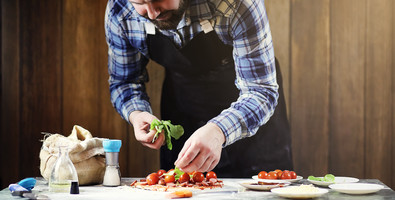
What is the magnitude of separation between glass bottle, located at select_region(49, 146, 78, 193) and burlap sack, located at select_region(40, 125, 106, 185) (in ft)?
0.39

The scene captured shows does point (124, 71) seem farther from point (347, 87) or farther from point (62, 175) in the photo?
point (347, 87)

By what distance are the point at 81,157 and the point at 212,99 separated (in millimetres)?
806

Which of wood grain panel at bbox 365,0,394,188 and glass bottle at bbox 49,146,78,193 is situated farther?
wood grain panel at bbox 365,0,394,188

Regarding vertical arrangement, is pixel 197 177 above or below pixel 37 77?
below

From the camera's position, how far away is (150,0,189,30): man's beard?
8.59ft

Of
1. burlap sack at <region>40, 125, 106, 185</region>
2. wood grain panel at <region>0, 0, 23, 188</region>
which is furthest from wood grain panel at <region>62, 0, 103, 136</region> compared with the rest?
burlap sack at <region>40, 125, 106, 185</region>

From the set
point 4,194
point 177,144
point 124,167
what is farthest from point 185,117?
point 4,194

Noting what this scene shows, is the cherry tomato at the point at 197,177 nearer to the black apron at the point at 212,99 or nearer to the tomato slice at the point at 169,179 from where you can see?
the tomato slice at the point at 169,179

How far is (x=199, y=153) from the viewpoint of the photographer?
2.11 meters

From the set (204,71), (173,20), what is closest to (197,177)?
(204,71)

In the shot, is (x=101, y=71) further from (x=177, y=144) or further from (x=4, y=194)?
(x=4, y=194)

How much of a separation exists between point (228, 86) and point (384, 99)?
800 millimetres

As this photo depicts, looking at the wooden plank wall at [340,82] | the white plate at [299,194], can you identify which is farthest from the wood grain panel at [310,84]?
the white plate at [299,194]

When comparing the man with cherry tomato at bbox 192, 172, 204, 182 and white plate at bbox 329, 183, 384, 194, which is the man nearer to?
cherry tomato at bbox 192, 172, 204, 182
